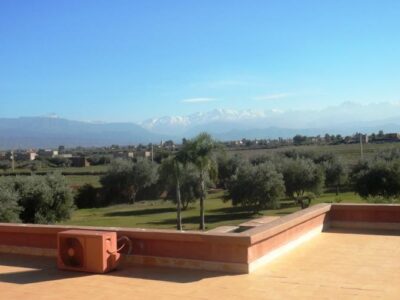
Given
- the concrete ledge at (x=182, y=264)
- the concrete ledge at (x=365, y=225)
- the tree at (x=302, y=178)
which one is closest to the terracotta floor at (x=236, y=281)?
the concrete ledge at (x=182, y=264)

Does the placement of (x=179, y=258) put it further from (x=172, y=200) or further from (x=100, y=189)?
(x=100, y=189)

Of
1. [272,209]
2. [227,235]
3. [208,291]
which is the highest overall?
[227,235]

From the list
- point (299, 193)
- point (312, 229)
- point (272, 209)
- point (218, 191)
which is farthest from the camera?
point (218, 191)

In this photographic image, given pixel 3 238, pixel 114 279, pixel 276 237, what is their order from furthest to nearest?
pixel 3 238 → pixel 276 237 → pixel 114 279

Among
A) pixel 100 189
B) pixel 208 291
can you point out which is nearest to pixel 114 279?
pixel 208 291

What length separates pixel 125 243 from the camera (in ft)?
27.3

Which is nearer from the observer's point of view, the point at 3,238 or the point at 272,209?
the point at 3,238

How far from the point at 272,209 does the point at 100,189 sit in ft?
74.7

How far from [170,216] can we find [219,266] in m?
35.8

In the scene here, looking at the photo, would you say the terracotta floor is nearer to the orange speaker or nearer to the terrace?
the terrace

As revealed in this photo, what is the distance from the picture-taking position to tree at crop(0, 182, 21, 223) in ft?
97.2

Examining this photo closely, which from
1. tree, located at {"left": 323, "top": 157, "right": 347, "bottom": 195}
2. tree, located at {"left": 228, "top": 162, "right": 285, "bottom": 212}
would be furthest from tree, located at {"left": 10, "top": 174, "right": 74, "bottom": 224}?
tree, located at {"left": 323, "top": 157, "right": 347, "bottom": 195}

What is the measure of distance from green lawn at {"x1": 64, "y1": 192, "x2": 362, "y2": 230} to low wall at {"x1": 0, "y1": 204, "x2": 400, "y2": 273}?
84.5 feet

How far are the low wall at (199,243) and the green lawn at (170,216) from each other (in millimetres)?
25759
